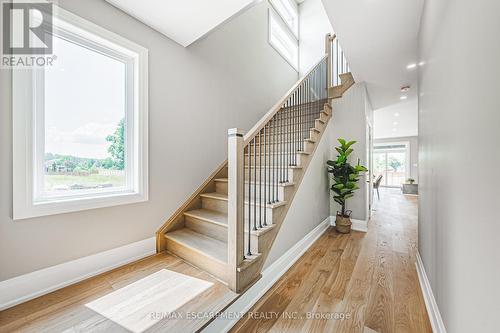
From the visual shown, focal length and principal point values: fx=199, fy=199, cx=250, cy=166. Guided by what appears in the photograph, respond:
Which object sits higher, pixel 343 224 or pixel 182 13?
pixel 182 13

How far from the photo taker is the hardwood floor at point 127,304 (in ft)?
3.93

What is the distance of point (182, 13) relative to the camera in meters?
1.85

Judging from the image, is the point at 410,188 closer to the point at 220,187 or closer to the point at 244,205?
the point at 220,187

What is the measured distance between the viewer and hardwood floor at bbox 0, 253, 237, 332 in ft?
3.93

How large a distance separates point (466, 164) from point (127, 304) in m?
2.13

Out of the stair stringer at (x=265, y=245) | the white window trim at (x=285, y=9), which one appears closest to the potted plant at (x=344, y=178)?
the stair stringer at (x=265, y=245)

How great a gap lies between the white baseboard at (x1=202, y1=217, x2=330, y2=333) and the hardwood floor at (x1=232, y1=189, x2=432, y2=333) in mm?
50

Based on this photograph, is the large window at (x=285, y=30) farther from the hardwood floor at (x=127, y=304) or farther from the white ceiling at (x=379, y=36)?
the hardwood floor at (x=127, y=304)

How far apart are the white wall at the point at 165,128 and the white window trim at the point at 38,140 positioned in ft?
0.16

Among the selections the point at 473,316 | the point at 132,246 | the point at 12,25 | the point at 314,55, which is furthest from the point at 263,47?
the point at 473,316

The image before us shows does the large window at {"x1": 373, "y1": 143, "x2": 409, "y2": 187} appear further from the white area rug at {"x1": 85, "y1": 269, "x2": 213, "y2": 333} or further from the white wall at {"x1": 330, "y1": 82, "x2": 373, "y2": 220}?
the white area rug at {"x1": 85, "y1": 269, "x2": 213, "y2": 333}

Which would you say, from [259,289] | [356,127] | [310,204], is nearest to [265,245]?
[259,289]

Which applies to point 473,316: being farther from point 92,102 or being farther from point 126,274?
point 92,102

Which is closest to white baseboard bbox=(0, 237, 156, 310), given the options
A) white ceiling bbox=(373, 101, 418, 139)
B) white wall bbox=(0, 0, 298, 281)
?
white wall bbox=(0, 0, 298, 281)
